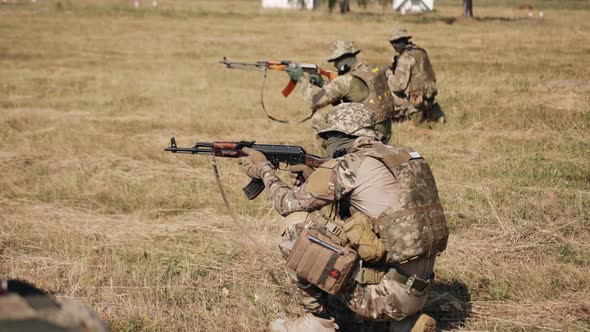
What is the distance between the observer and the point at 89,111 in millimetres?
13586

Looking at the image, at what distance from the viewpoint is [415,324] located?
14.2 ft

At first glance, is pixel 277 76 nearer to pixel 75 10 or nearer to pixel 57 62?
pixel 57 62

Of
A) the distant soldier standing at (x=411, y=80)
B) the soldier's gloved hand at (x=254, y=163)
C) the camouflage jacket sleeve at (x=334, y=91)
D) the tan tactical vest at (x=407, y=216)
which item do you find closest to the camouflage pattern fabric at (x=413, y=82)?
the distant soldier standing at (x=411, y=80)

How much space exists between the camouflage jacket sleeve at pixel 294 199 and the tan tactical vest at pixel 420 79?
7025 mm

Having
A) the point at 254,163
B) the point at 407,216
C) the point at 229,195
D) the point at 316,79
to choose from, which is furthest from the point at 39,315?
the point at 316,79

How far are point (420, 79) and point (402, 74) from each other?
32 cm

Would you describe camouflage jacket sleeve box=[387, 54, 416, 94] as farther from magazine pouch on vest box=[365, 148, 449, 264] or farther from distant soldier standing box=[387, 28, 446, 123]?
magazine pouch on vest box=[365, 148, 449, 264]

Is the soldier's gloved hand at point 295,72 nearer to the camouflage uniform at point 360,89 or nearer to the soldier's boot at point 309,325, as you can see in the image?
the camouflage uniform at point 360,89

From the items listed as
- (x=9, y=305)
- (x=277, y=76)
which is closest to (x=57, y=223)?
(x=9, y=305)

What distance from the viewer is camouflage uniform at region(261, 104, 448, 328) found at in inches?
162

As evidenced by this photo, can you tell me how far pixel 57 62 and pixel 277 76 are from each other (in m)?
7.09

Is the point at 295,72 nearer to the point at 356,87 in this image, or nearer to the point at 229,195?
the point at 356,87

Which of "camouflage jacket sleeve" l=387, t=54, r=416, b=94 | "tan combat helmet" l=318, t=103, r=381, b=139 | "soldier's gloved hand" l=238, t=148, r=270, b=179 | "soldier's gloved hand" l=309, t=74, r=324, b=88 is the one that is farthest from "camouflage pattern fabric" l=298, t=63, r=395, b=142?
"tan combat helmet" l=318, t=103, r=381, b=139

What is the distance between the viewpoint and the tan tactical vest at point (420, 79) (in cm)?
1131
